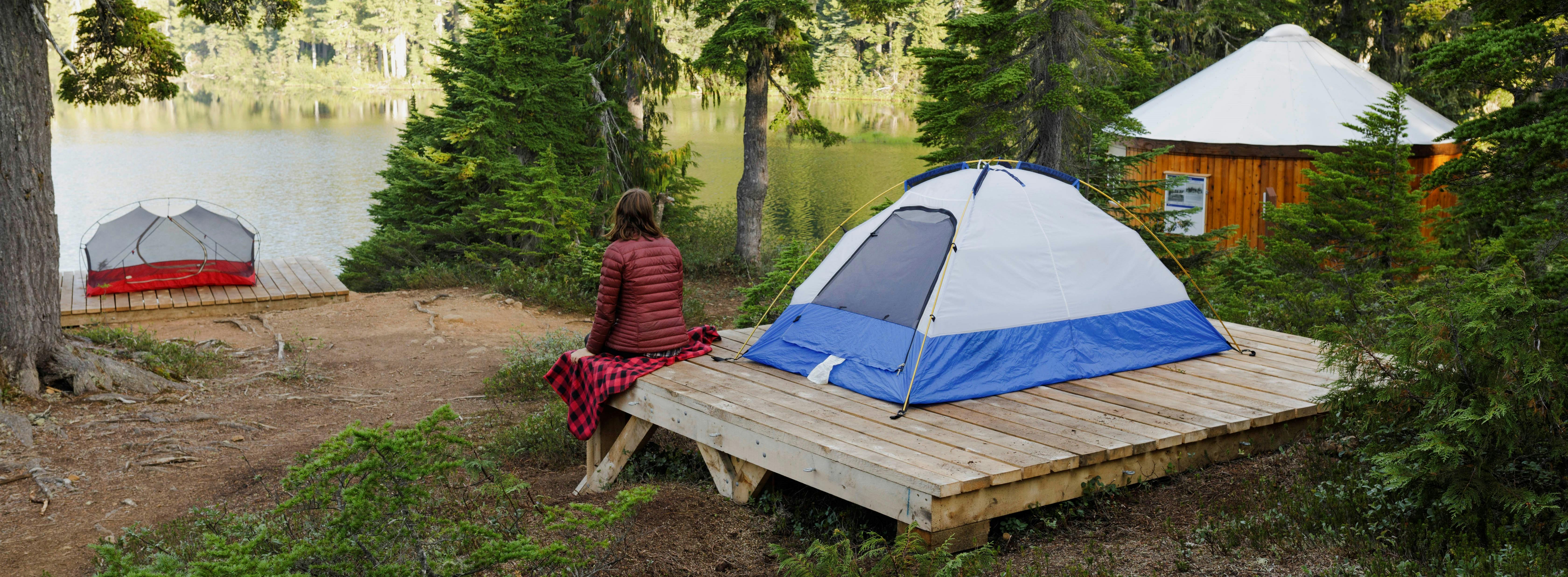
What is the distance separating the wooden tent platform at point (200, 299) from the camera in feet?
35.6

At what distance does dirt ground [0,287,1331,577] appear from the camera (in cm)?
421

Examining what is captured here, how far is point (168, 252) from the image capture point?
12.0 metres

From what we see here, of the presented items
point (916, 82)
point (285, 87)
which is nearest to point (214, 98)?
point (285, 87)

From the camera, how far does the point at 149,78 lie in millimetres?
9516

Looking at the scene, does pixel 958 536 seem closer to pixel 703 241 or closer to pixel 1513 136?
pixel 1513 136

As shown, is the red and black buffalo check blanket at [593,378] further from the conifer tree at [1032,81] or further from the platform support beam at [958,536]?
the conifer tree at [1032,81]

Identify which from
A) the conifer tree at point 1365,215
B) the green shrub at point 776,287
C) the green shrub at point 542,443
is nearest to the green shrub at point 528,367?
the green shrub at point 542,443

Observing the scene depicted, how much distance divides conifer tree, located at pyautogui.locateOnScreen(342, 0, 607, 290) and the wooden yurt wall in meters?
8.70

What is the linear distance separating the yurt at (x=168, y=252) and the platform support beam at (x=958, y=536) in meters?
10.7

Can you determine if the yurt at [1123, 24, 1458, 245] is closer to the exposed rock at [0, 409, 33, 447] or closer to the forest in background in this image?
the forest in background

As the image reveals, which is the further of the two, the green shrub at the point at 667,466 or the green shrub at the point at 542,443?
Answer: the green shrub at the point at 542,443

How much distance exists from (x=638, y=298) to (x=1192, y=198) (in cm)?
1132

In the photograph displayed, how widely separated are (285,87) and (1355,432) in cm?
7330

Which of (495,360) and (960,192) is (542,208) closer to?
(495,360)
